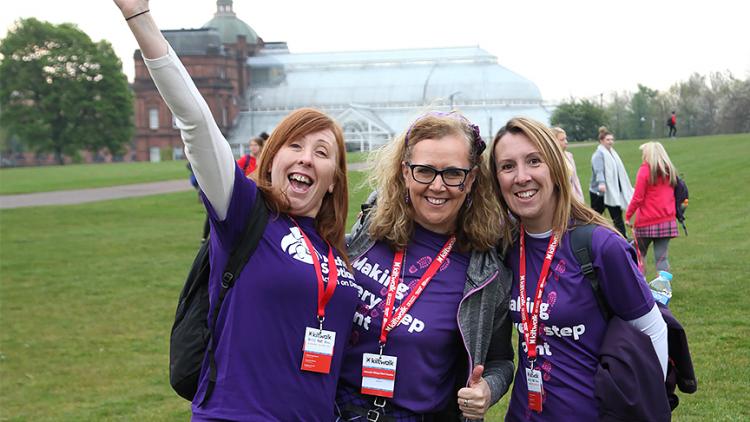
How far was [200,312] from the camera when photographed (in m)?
2.90

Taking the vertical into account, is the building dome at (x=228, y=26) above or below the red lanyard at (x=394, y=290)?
above

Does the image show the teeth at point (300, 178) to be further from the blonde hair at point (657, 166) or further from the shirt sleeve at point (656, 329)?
the blonde hair at point (657, 166)

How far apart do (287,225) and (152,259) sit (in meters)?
12.6

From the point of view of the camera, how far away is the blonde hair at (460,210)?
3188mm

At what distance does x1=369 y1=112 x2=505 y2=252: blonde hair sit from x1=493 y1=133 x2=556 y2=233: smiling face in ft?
0.27

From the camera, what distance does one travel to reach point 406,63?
92.4 meters

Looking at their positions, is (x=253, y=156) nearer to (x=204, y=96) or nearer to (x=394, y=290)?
(x=394, y=290)

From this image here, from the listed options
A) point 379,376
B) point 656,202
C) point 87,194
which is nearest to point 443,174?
point 379,376

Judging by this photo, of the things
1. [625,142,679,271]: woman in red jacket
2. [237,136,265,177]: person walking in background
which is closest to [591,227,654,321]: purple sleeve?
[625,142,679,271]: woman in red jacket

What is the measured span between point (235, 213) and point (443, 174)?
0.81 metres

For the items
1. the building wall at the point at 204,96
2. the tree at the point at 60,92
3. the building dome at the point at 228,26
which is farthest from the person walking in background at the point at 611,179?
the building dome at the point at 228,26

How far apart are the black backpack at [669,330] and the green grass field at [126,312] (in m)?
1.31

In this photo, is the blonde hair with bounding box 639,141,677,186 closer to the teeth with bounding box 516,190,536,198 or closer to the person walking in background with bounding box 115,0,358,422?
the teeth with bounding box 516,190,536,198

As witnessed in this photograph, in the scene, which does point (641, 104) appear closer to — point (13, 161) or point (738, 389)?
point (738, 389)
